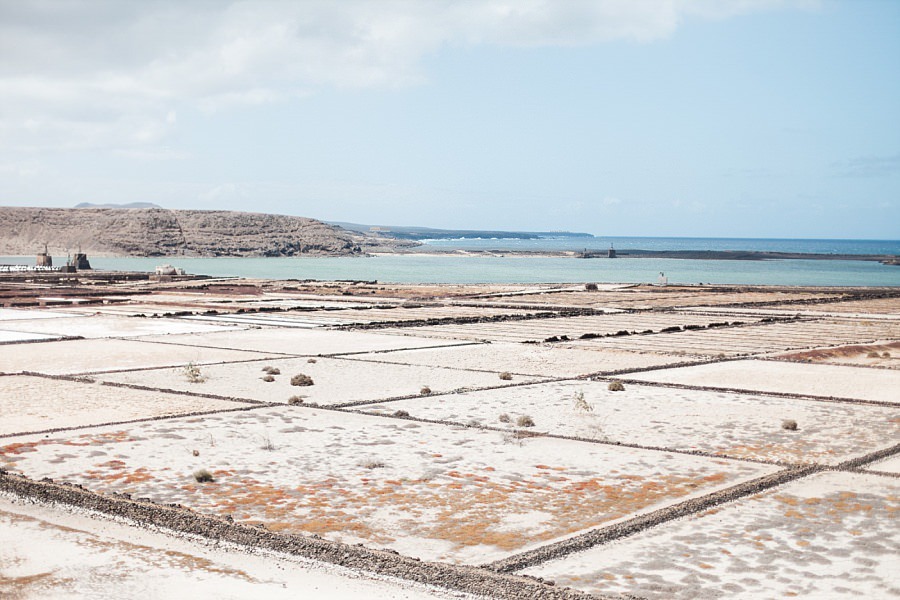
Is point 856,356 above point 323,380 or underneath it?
above

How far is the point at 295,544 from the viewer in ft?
24.8

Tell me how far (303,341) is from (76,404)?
10806 mm

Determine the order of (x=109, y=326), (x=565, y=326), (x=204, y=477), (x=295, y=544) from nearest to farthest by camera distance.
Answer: (x=295, y=544)
(x=204, y=477)
(x=109, y=326)
(x=565, y=326)

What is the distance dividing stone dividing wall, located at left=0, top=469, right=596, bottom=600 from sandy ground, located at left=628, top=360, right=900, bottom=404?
33.9 ft

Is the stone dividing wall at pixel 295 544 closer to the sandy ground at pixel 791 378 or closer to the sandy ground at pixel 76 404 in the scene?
the sandy ground at pixel 76 404

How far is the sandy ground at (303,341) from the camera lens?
74.8 ft

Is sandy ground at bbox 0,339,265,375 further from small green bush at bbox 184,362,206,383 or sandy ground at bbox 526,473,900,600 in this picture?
sandy ground at bbox 526,473,900,600

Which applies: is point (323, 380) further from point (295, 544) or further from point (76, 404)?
point (295, 544)

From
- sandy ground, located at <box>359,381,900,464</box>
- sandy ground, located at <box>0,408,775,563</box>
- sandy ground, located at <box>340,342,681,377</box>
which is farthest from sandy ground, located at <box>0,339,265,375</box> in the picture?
sandy ground, located at <box>359,381,900,464</box>

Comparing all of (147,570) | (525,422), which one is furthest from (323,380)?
(147,570)

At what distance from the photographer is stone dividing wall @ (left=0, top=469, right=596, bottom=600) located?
22.0 feet

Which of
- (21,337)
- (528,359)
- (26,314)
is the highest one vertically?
(528,359)

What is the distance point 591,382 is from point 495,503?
872 centimetres

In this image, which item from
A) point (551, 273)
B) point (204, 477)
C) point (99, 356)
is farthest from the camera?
point (551, 273)
